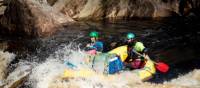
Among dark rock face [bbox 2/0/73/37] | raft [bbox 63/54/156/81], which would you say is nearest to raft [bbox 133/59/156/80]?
raft [bbox 63/54/156/81]

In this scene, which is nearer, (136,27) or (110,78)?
(110,78)

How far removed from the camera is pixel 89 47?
563 inches

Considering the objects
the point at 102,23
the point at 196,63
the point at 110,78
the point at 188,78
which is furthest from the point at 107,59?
the point at 102,23

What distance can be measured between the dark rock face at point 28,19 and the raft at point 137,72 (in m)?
8.38

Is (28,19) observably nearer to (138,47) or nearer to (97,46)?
(97,46)

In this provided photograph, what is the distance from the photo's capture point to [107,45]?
60.4 feet

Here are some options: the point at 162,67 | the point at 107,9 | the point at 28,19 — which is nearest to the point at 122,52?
the point at 162,67

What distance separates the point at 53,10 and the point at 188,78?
12820 millimetres

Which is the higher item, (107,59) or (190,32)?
(107,59)

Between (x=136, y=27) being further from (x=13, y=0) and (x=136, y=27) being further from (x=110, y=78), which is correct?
(x=110, y=78)

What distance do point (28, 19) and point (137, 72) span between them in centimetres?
931

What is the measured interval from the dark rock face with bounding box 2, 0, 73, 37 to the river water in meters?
0.71

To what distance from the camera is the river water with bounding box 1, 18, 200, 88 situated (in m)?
12.4

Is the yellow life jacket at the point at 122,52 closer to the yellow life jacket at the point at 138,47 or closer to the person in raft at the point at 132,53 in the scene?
the person in raft at the point at 132,53
